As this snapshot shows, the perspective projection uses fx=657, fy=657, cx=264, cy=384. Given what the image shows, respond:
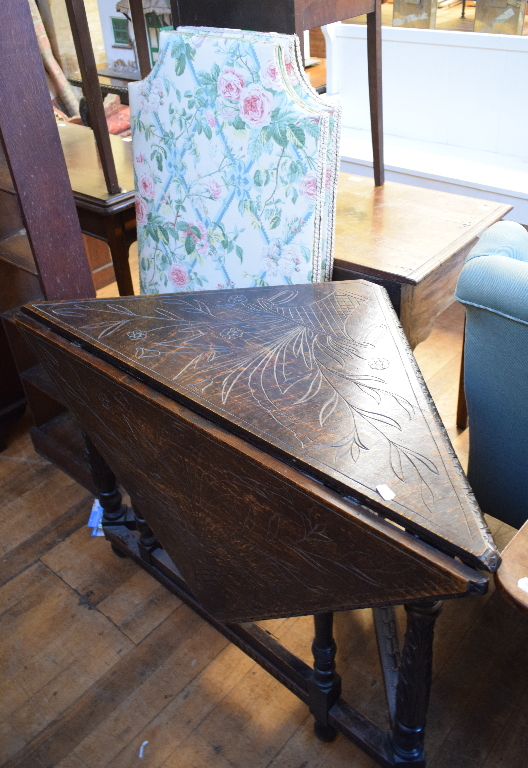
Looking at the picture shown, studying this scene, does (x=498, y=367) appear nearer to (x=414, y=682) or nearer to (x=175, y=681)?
(x=414, y=682)

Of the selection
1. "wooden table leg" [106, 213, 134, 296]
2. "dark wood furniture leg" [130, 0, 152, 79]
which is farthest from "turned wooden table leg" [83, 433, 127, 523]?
"dark wood furniture leg" [130, 0, 152, 79]

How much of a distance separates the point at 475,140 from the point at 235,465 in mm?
2498

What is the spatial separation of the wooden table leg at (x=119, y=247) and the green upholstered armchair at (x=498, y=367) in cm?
102

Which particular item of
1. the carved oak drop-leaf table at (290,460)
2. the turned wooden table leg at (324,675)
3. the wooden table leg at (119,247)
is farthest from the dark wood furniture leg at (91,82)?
the turned wooden table leg at (324,675)

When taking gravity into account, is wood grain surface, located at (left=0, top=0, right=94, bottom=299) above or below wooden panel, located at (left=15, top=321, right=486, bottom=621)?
above

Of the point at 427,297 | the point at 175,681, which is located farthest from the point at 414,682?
the point at 427,297

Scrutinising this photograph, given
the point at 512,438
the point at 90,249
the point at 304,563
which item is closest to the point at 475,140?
Answer: the point at 90,249

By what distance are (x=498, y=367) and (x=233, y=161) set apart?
725 mm

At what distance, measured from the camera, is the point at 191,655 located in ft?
4.81

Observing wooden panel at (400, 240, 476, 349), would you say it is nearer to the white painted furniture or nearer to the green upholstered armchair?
the green upholstered armchair

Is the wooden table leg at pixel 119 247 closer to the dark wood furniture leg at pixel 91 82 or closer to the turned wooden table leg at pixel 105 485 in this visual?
the dark wood furniture leg at pixel 91 82

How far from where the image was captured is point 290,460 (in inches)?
35.8

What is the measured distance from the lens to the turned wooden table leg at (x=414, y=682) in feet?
3.07

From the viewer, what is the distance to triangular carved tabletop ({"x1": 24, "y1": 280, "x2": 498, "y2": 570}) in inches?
32.7
